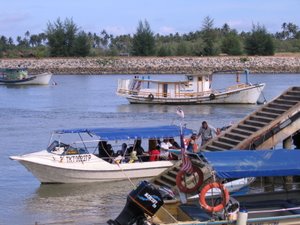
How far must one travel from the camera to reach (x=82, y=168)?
22.3 meters

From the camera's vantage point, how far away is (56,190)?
72.5ft

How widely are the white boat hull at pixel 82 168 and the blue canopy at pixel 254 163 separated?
24.4 ft

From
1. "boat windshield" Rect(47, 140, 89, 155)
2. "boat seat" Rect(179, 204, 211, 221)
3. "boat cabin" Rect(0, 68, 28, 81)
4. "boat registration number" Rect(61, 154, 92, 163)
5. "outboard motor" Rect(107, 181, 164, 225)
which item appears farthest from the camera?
"boat cabin" Rect(0, 68, 28, 81)

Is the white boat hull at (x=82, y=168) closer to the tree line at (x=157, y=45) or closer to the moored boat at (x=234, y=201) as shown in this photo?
the moored boat at (x=234, y=201)

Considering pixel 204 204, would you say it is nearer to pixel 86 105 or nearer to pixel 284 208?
pixel 284 208

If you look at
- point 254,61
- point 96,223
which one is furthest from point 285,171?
point 254,61

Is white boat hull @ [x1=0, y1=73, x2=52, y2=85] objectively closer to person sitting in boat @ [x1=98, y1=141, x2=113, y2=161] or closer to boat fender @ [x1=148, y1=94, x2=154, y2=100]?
boat fender @ [x1=148, y1=94, x2=154, y2=100]

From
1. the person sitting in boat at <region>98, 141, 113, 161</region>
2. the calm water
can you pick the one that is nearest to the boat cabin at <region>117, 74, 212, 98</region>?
the calm water

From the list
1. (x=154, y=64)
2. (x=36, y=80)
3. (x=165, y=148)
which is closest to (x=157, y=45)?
(x=154, y=64)

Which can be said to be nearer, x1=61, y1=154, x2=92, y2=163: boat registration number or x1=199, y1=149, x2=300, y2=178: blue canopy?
x1=199, y1=149, x2=300, y2=178: blue canopy

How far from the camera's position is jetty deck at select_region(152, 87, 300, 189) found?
2117cm

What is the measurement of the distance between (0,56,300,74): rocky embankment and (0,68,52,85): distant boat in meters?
29.3

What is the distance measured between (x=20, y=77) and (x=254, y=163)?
72.1 metres

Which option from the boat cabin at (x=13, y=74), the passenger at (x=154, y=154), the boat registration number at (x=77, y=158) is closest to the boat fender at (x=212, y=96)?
the passenger at (x=154, y=154)
